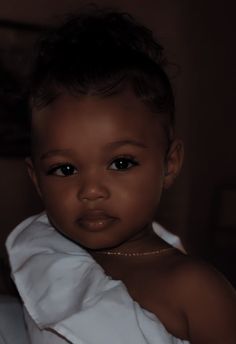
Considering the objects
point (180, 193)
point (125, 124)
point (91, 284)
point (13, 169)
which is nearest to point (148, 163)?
point (125, 124)

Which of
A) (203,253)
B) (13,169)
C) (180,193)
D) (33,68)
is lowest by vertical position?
(203,253)

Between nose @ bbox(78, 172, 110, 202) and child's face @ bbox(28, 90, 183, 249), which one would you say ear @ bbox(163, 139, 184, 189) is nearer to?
child's face @ bbox(28, 90, 183, 249)

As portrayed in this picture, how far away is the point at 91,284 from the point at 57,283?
7cm

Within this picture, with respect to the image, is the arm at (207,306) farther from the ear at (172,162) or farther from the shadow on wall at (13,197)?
the shadow on wall at (13,197)

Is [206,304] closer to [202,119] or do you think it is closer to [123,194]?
[123,194]

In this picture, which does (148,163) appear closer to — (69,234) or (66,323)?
(69,234)

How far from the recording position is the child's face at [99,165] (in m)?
0.96

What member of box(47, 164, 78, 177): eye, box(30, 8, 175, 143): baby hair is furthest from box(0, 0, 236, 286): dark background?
box(47, 164, 78, 177): eye

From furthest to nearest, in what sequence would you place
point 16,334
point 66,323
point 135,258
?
point 16,334, point 135,258, point 66,323

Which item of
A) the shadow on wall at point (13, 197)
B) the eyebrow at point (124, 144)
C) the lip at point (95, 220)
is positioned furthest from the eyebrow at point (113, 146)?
the shadow on wall at point (13, 197)

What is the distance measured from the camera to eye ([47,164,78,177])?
38.4 inches

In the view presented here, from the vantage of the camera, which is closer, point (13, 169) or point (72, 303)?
point (72, 303)

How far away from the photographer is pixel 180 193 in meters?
3.58

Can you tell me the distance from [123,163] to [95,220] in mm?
98
